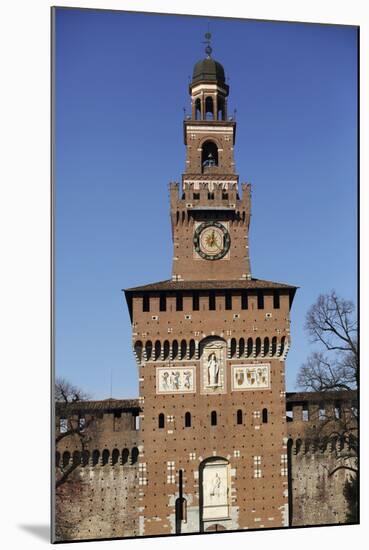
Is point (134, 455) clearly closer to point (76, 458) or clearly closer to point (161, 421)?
point (161, 421)

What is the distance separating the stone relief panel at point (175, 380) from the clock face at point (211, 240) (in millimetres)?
2583

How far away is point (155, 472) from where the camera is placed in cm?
2014

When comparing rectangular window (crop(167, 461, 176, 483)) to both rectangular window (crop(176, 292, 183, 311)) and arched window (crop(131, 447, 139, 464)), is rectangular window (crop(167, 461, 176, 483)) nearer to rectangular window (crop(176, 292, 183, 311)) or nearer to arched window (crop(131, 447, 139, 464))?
arched window (crop(131, 447, 139, 464))

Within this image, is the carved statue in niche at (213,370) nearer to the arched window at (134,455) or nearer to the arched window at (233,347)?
the arched window at (233,347)

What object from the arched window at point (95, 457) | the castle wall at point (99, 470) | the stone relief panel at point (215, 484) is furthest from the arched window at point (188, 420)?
the arched window at point (95, 457)

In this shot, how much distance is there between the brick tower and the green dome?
3cm

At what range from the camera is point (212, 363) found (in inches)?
811

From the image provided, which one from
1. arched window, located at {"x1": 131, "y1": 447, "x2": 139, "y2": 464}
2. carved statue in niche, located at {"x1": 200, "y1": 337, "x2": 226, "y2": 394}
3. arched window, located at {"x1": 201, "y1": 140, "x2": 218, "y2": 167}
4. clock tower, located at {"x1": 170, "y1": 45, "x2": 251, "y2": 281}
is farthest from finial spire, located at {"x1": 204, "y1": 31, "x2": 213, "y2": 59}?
arched window, located at {"x1": 131, "y1": 447, "x2": 139, "y2": 464}

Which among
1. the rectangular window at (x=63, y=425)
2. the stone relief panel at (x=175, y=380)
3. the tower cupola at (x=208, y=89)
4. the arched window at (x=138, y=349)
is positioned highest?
the tower cupola at (x=208, y=89)

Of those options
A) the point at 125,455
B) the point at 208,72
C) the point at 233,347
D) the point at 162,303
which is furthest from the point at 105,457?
the point at 208,72

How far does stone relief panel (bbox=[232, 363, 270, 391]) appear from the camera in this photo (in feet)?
68.0

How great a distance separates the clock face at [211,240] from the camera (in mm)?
21203

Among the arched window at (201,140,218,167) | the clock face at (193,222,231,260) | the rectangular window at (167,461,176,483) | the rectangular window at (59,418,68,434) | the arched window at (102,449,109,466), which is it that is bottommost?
the rectangular window at (167,461,176,483)

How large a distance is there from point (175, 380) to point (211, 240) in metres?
3.27
